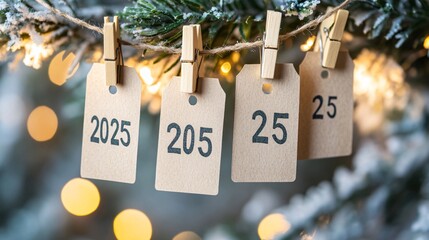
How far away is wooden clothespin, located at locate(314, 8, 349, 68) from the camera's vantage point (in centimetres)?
47

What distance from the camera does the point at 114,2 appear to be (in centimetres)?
62

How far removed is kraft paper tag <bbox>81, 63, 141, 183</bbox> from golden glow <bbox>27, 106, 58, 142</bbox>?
22.2 inches

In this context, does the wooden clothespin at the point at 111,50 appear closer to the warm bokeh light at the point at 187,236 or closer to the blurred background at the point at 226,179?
→ the blurred background at the point at 226,179

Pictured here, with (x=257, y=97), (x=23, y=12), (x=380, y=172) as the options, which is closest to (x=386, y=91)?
(x=380, y=172)

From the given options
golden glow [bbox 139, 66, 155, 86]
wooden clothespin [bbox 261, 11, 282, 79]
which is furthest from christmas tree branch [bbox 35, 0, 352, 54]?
golden glow [bbox 139, 66, 155, 86]

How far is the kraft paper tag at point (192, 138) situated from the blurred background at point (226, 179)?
0.18 metres

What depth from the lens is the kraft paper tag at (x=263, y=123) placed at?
455mm

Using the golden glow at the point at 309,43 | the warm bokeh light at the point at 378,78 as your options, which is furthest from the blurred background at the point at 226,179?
the golden glow at the point at 309,43

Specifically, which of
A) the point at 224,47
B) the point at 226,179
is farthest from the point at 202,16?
the point at 226,179

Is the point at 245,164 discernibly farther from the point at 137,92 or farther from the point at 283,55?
the point at 283,55

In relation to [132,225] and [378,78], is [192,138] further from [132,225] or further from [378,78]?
[132,225]

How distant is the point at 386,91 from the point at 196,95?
0.35 metres

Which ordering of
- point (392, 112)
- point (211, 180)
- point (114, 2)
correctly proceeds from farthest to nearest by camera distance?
1. point (392, 112)
2. point (114, 2)
3. point (211, 180)

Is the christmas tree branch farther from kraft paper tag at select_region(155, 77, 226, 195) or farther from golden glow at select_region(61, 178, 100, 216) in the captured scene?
golden glow at select_region(61, 178, 100, 216)
